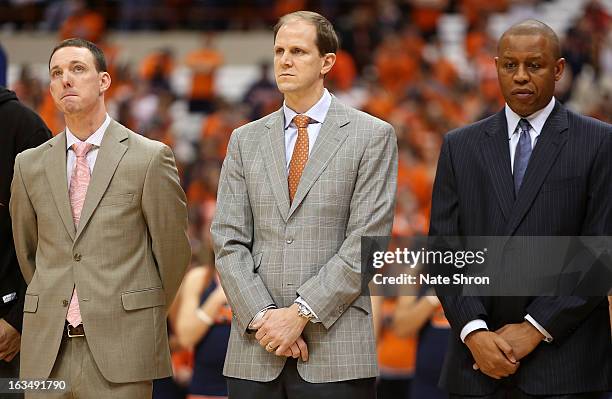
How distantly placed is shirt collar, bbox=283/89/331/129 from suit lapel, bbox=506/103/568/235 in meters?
0.75

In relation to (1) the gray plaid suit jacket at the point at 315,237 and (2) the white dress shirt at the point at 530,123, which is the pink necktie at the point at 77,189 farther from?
(2) the white dress shirt at the point at 530,123

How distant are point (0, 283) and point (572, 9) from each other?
40.1ft

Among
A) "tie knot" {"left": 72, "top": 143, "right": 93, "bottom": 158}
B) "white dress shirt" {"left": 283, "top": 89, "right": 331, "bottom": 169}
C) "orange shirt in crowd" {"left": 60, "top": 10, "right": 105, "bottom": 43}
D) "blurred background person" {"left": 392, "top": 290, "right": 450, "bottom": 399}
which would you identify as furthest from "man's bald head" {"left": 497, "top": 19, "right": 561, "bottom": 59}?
"orange shirt in crowd" {"left": 60, "top": 10, "right": 105, "bottom": 43}

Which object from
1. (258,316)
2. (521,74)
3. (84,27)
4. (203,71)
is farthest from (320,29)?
(84,27)

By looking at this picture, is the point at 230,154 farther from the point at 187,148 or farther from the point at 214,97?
the point at 214,97

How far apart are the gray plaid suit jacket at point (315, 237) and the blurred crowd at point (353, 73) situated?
5.62 meters

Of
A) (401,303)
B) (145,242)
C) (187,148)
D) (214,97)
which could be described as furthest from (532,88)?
(214,97)

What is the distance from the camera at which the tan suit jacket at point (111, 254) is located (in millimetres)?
3719

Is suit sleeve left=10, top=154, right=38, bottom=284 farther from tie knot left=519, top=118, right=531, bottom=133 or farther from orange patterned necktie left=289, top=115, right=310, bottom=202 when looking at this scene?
tie knot left=519, top=118, right=531, bottom=133

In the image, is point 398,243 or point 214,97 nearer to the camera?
point 398,243

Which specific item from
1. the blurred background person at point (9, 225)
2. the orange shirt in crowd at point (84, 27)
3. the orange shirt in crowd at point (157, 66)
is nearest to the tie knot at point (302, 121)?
the blurred background person at point (9, 225)

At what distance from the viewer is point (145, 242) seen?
12.5ft

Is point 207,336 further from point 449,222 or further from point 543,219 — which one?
point 543,219

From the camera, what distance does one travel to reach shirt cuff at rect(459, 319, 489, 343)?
142 inches
